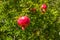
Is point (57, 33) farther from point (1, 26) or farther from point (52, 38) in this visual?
point (1, 26)

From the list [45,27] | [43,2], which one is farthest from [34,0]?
[45,27]

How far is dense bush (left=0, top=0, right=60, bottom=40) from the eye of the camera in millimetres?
3309

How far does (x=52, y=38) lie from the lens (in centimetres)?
361

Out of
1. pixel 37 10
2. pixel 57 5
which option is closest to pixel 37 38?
pixel 37 10

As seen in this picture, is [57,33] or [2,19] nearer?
[2,19]

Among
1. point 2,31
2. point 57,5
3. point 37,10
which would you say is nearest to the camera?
point 37,10

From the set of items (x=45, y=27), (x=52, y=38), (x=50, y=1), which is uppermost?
(x=50, y=1)

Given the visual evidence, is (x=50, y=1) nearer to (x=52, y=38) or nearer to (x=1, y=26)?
(x=52, y=38)

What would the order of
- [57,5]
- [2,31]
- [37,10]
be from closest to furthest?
[37,10]
[2,31]
[57,5]

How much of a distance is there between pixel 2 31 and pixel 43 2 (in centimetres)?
75

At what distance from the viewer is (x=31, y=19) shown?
335 centimetres

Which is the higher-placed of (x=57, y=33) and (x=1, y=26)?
(x=1, y=26)

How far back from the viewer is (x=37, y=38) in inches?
139

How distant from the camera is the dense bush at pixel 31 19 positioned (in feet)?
10.9
